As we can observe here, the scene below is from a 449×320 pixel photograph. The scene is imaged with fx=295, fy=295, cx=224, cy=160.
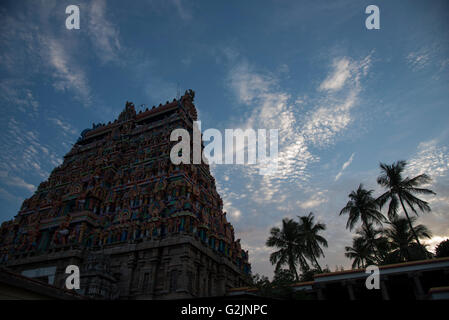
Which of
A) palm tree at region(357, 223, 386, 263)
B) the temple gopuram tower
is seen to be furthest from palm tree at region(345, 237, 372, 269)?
the temple gopuram tower

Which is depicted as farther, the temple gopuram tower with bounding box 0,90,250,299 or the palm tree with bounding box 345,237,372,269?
the palm tree with bounding box 345,237,372,269

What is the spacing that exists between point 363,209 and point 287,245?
11555 millimetres

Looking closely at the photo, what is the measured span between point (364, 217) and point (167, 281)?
2624cm

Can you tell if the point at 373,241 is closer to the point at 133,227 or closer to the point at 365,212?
the point at 365,212

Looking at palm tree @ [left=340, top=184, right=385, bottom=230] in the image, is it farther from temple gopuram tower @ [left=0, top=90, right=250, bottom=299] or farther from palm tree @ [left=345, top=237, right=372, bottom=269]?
temple gopuram tower @ [left=0, top=90, right=250, bottom=299]

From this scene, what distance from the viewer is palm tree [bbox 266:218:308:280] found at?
1626 inches

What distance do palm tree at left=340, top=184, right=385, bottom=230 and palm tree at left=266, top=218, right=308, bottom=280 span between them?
7399mm

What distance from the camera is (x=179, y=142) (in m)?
38.0

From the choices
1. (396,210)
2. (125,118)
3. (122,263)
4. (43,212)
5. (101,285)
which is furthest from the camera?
(125,118)

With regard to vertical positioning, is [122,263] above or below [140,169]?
below

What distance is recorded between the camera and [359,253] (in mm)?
41969

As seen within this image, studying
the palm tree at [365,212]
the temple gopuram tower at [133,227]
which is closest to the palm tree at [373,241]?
the palm tree at [365,212]

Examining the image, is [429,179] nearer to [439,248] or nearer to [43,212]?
[439,248]

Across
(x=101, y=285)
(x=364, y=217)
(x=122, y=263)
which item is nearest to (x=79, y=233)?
(x=122, y=263)
